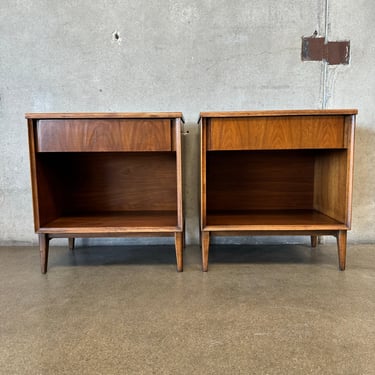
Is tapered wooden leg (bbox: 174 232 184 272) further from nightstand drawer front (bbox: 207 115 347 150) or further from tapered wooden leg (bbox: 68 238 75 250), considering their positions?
tapered wooden leg (bbox: 68 238 75 250)

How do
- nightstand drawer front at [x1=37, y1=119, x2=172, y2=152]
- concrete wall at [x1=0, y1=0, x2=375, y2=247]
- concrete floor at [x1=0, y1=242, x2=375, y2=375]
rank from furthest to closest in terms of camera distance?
1. concrete wall at [x1=0, y1=0, x2=375, y2=247]
2. nightstand drawer front at [x1=37, y1=119, x2=172, y2=152]
3. concrete floor at [x1=0, y1=242, x2=375, y2=375]

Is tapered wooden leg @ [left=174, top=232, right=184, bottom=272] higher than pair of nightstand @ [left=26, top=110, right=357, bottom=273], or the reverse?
pair of nightstand @ [left=26, top=110, right=357, bottom=273]

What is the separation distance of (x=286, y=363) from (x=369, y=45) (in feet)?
5.27

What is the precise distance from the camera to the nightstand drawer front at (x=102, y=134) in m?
1.14

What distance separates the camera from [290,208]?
61.2 inches

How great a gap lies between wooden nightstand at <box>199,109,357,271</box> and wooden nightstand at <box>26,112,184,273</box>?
18cm

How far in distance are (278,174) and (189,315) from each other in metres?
0.96

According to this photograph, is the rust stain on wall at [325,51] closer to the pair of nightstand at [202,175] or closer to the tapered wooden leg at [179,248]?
the pair of nightstand at [202,175]

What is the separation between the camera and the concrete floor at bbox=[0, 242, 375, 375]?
670mm

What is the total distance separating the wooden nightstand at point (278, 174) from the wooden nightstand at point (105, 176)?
0.18 m

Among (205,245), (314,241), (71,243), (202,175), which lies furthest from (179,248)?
(314,241)

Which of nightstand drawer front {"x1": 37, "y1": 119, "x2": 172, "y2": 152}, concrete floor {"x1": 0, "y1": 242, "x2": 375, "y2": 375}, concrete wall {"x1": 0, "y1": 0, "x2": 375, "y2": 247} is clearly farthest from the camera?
concrete wall {"x1": 0, "y1": 0, "x2": 375, "y2": 247}

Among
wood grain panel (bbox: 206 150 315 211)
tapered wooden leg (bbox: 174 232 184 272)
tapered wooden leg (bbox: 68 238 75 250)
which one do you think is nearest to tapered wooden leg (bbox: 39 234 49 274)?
tapered wooden leg (bbox: 68 238 75 250)

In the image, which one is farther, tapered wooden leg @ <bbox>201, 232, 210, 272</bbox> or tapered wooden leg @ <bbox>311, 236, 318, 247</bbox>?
tapered wooden leg @ <bbox>311, 236, 318, 247</bbox>
